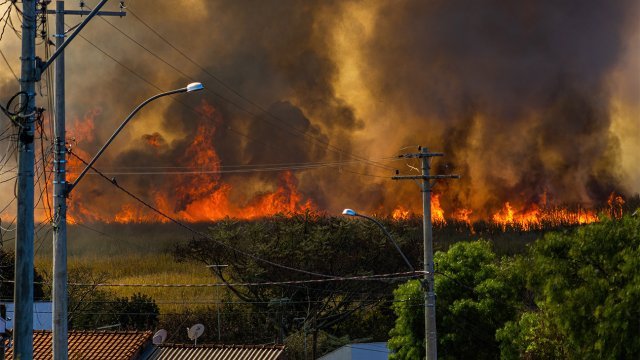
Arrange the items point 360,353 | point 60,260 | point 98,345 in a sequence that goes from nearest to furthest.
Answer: point 60,260, point 98,345, point 360,353

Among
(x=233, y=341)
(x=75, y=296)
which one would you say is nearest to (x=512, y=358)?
(x=233, y=341)

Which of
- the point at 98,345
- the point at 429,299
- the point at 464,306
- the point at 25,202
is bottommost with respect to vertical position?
the point at 98,345

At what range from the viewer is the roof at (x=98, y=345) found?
1964 inches

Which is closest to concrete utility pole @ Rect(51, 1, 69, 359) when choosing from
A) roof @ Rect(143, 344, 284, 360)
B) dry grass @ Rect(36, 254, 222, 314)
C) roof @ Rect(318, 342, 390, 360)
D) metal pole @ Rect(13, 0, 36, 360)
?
metal pole @ Rect(13, 0, 36, 360)

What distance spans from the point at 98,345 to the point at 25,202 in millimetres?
→ 35546

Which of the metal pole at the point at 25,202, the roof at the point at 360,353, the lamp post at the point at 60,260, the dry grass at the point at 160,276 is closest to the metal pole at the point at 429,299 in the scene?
the lamp post at the point at 60,260

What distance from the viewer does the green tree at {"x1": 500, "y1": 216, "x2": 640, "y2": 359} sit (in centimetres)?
3791

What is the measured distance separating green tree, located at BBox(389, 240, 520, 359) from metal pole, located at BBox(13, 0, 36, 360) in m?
41.3

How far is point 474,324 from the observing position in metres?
58.2

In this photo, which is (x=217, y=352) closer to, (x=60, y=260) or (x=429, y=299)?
(x=429, y=299)

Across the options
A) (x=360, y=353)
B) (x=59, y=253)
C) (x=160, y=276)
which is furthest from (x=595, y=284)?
(x=160, y=276)

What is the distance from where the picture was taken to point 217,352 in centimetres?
4931

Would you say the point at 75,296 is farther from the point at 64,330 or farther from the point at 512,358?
the point at 64,330

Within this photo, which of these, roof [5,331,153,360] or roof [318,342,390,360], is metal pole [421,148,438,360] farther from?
roof [318,342,390,360]
